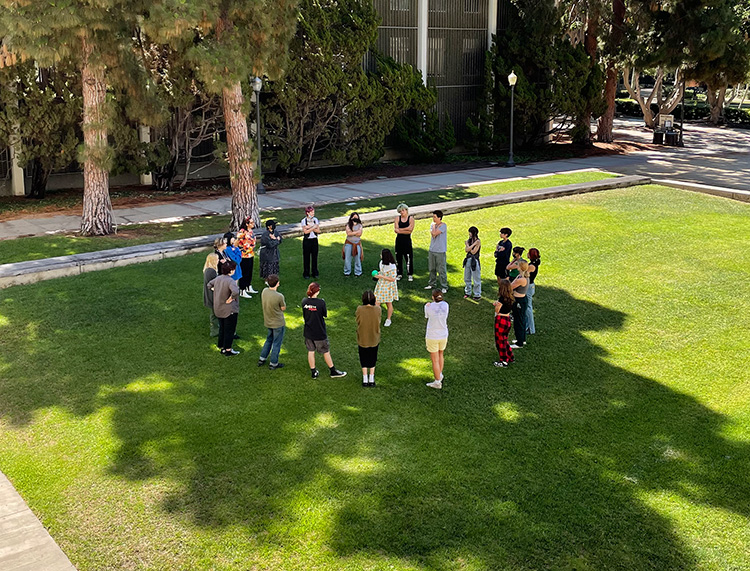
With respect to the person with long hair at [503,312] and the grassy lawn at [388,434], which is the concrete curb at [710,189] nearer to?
the grassy lawn at [388,434]

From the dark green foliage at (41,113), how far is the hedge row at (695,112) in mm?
35896

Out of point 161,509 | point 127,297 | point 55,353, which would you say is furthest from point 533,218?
point 161,509

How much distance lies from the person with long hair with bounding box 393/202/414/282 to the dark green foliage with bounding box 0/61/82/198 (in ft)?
40.4

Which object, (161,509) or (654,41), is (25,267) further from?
(654,41)

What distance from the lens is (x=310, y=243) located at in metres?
14.9

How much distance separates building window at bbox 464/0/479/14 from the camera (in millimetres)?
32938

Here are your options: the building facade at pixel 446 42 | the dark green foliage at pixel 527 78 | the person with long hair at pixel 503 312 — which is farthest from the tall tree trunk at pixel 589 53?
the person with long hair at pixel 503 312

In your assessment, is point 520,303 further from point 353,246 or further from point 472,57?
point 472,57

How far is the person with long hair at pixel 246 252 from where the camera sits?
1342 cm

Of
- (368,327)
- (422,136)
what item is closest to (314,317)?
(368,327)

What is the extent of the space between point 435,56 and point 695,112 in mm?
24545

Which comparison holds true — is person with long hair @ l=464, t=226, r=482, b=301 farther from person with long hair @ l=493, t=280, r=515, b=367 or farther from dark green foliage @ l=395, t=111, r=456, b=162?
dark green foliage @ l=395, t=111, r=456, b=162

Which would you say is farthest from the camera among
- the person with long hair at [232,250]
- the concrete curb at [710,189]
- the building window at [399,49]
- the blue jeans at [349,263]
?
the building window at [399,49]

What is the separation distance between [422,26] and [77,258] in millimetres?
20121
